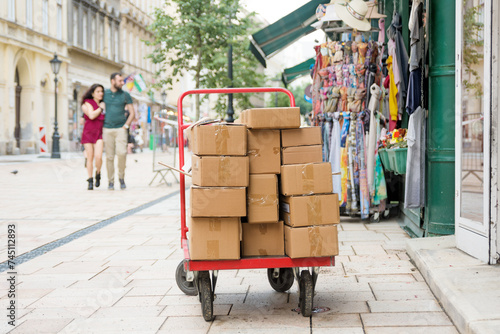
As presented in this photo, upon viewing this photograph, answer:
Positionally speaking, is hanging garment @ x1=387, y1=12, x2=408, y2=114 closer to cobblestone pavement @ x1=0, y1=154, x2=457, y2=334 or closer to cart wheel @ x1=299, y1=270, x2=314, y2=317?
cobblestone pavement @ x1=0, y1=154, x2=457, y2=334

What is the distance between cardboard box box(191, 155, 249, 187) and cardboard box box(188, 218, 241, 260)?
0.21 m

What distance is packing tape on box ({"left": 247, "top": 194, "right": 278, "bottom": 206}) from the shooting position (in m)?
3.64

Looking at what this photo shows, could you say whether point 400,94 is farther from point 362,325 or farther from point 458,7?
point 362,325

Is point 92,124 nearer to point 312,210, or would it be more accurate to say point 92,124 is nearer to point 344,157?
point 344,157

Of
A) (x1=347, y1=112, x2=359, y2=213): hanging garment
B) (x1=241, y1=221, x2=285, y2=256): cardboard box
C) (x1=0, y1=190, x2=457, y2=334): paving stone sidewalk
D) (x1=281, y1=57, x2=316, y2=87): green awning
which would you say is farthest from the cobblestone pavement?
(x1=281, y1=57, x2=316, y2=87): green awning

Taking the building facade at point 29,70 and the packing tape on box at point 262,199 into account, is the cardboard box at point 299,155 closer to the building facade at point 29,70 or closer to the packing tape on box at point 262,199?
the packing tape on box at point 262,199

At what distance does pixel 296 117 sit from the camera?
3.70 metres

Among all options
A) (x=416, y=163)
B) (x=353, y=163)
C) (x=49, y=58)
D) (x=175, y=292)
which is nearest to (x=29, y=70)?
(x=49, y=58)

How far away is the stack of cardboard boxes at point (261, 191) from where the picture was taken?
3.58m

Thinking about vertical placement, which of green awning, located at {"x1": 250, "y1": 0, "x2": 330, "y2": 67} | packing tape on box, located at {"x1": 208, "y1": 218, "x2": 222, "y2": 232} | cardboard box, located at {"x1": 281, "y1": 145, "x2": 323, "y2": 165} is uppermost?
green awning, located at {"x1": 250, "y1": 0, "x2": 330, "y2": 67}

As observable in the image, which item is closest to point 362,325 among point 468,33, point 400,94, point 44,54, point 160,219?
point 468,33

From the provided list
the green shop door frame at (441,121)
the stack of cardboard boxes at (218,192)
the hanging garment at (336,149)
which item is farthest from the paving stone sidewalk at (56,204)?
the green shop door frame at (441,121)

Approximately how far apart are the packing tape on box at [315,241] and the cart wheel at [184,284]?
100 cm

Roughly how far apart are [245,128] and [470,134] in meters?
2.20
